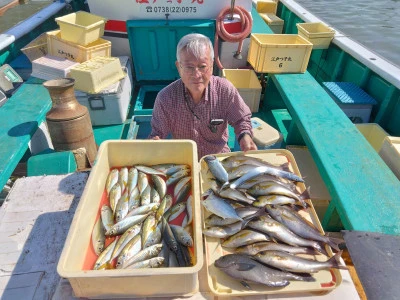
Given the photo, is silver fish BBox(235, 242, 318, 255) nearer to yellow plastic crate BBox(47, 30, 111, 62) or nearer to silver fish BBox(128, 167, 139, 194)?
silver fish BBox(128, 167, 139, 194)

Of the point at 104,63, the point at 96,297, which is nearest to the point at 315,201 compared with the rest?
the point at 96,297

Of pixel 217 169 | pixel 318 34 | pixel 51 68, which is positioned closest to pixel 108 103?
pixel 51 68

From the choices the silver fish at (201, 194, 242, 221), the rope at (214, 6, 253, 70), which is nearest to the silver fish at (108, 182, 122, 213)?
the silver fish at (201, 194, 242, 221)

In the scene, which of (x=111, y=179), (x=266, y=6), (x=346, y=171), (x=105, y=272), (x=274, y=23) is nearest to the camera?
(x=105, y=272)

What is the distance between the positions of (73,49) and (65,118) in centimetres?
185

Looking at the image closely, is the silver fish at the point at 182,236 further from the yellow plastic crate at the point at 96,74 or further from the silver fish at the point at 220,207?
the yellow plastic crate at the point at 96,74

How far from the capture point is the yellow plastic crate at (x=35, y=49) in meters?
4.87

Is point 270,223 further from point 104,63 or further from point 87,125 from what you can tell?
point 104,63

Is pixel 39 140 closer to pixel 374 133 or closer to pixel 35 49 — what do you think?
pixel 35 49

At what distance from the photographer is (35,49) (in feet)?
16.2

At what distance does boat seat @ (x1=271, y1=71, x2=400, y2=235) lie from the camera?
6.95 feet

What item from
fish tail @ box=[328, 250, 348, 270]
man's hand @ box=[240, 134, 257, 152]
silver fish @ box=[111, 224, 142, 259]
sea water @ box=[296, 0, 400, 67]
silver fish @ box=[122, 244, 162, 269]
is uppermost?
silver fish @ box=[122, 244, 162, 269]

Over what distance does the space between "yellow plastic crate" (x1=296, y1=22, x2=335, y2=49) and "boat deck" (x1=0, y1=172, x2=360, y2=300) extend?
16.3 feet

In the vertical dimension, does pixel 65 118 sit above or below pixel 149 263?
below
